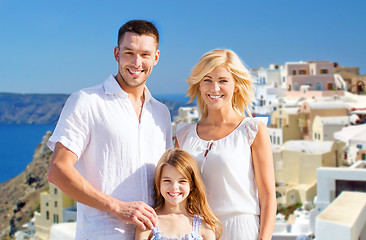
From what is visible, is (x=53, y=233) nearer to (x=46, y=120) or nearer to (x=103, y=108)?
(x=103, y=108)

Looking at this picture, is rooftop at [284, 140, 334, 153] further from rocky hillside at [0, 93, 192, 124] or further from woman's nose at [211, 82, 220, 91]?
woman's nose at [211, 82, 220, 91]

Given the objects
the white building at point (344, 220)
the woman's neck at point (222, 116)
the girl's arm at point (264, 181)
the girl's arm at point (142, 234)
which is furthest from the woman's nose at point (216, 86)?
the white building at point (344, 220)

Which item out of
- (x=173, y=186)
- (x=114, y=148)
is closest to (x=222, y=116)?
(x=173, y=186)

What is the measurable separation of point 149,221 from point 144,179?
18cm

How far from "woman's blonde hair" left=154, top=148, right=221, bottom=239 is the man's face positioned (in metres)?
0.33

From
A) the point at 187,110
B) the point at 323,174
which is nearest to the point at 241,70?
the point at 323,174

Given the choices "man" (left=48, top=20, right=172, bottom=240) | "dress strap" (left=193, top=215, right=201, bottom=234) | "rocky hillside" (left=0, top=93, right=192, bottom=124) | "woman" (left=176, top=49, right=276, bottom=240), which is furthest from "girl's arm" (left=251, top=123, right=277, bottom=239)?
"rocky hillside" (left=0, top=93, right=192, bottom=124)

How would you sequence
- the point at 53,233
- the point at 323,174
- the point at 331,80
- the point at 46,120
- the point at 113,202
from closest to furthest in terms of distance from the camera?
1. the point at 113,202
2. the point at 53,233
3. the point at 323,174
4. the point at 46,120
5. the point at 331,80

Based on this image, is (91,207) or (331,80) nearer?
(91,207)

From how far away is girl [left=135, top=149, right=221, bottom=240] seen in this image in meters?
1.75

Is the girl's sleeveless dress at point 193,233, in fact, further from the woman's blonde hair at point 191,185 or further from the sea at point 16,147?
the sea at point 16,147

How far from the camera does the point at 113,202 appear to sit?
1661mm

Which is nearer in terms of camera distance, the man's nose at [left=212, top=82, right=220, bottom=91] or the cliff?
the man's nose at [left=212, top=82, right=220, bottom=91]

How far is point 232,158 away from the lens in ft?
6.08
